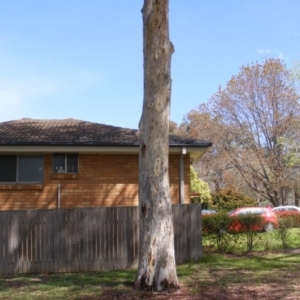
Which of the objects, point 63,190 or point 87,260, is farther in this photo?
point 63,190

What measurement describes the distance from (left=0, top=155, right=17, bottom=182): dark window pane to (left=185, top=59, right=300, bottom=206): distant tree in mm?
21683

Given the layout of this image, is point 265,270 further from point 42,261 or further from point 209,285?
point 42,261

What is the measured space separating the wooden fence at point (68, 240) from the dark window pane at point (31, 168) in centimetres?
316

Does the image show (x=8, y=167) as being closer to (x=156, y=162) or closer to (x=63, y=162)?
(x=63, y=162)

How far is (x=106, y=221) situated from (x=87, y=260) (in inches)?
40.4

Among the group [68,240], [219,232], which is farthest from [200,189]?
[68,240]

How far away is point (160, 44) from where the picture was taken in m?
8.73

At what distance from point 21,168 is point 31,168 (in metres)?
0.29

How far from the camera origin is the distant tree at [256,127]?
108 ft

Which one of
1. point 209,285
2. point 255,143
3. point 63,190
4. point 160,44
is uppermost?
point 255,143

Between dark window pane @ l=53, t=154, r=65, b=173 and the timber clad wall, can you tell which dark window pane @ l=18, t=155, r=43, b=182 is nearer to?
the timber clad wall

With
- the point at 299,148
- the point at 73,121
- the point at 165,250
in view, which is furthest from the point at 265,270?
the point at 299,148

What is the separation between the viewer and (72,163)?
571 inches

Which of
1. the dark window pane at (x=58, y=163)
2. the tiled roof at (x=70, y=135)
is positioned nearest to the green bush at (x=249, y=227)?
the tiled roof at (x=70, y=135)
